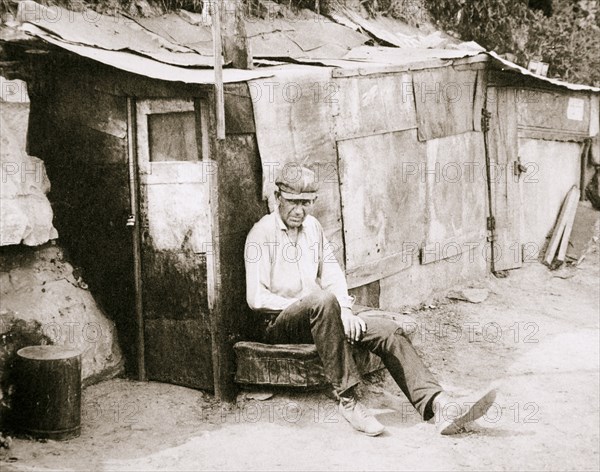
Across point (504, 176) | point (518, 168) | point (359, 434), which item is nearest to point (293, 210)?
point (359, 434)

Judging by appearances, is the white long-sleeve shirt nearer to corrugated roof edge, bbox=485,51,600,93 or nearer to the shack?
the shack

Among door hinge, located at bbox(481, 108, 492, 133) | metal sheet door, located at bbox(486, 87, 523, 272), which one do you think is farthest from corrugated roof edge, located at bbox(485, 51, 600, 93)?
door hinge, located at bbox(481, 108, 492, 133)

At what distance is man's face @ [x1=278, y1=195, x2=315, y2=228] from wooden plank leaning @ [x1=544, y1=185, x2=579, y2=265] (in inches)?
219

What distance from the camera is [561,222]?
11492 millimetres

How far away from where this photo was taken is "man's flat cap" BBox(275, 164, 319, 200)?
21.1ft

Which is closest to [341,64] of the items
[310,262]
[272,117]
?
[272,117]

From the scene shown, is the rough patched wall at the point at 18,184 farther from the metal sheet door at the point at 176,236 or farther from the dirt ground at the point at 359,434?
the dirt ground at the point at 359,434

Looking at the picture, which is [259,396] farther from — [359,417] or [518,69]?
[518,69]

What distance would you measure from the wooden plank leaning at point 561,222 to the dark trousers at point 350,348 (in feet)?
17.9

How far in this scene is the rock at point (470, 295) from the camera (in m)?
9.83

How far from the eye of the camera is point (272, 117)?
6.91 metres

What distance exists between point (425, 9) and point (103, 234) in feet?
22.8

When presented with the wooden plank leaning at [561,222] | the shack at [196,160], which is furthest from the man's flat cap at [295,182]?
the wooden plank leaning at [561,222]

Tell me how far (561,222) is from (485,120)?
2.07 m
